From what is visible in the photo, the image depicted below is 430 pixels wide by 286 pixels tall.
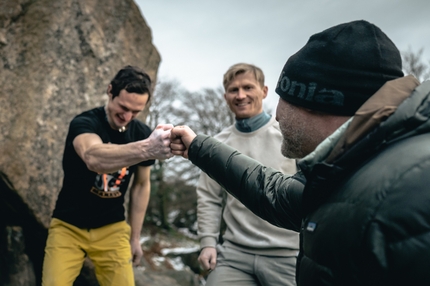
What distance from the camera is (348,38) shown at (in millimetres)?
1539

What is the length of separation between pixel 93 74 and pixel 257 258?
10.1 feet

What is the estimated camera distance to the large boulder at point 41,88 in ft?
13.9

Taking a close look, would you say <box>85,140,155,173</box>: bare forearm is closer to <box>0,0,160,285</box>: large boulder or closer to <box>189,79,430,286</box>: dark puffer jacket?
<box>0,0,160,285</box>: large boulder

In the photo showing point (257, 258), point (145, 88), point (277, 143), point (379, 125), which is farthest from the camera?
point (145, 88)

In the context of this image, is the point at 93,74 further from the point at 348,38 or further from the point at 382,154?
the point at 382,154

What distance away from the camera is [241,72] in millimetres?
3596

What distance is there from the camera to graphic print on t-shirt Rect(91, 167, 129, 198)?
3387 mm

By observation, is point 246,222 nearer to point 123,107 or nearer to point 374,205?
point 123,107

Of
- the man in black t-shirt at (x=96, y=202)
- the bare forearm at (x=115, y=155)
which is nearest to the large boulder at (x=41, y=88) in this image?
the man in black t-shirt at (x=96, y=202)

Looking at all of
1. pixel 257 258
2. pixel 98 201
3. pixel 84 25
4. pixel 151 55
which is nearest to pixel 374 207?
pixel 257 258

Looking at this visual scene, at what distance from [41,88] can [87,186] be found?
172cm

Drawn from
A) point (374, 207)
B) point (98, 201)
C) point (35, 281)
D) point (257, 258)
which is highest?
point (374, 207)

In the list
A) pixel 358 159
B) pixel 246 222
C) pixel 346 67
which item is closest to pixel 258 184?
pixel 346 67

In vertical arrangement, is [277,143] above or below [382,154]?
below
